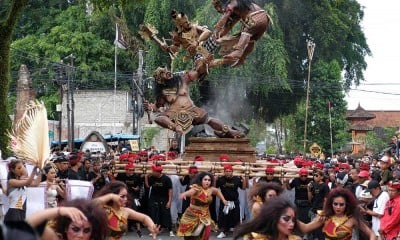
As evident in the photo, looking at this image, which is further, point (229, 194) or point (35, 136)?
point (229, 194)

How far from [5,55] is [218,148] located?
19.9 ft

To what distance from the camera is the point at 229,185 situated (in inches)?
723

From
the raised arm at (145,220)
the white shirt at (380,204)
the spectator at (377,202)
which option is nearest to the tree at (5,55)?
the spectator at (377,202)

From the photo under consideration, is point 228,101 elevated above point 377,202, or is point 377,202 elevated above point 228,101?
point 228,101

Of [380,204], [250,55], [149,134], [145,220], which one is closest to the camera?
[145,220]

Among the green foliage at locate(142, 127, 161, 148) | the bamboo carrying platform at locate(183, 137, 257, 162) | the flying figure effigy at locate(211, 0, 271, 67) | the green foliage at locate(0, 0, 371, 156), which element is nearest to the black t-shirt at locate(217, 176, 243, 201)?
the bamboo carrying platform at locate(183, 137, 257, 162)

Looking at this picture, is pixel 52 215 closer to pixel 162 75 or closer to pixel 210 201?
pixel 210 201

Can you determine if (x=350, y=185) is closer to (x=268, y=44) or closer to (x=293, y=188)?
(x=293, y=188)

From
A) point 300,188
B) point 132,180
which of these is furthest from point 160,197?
point 300,188

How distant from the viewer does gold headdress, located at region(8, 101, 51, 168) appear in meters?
8.74

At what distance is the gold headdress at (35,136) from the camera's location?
8.74 metres

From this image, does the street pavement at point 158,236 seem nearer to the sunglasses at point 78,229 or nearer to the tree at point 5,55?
the tree at point 5,55

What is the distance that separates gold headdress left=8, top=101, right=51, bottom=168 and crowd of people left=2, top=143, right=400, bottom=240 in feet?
2.48

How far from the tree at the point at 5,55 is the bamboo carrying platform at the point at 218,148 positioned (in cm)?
478
